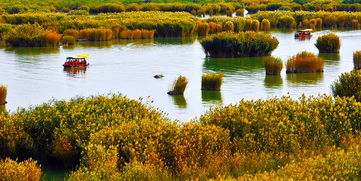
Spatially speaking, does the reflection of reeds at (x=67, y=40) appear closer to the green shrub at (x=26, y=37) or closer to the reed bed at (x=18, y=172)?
the green shrub at (x=26, y=37)

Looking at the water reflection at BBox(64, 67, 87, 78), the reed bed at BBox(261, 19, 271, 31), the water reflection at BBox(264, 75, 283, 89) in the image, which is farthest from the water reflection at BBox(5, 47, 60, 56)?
the reed bed at BBox(261, 19, 271, 31)

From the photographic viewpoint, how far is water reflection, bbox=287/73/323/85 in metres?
37.5

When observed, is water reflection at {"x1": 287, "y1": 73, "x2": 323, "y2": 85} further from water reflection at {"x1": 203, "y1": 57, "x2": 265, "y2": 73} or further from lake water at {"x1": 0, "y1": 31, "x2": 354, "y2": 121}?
water reflection at {"x1": 203, "y1": 57, "x2": 265, "y2": 73}

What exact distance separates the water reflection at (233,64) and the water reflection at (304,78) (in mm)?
3744

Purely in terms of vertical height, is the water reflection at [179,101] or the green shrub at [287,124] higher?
the green shrub at [287,124]

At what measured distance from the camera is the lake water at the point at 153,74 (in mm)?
33188

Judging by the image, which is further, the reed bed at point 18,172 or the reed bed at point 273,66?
the reed bed at point 273,66

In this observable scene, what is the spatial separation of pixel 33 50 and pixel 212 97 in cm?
2616

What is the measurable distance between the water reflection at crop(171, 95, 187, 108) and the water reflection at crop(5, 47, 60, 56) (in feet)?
72.8

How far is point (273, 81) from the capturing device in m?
38.1

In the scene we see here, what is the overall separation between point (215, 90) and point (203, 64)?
11.2 metres

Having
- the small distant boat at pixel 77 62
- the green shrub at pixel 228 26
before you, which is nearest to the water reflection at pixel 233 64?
the small distant boat at pixel 77 62

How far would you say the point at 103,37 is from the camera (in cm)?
6334

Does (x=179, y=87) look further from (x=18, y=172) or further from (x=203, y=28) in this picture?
(x=203, y=28)
